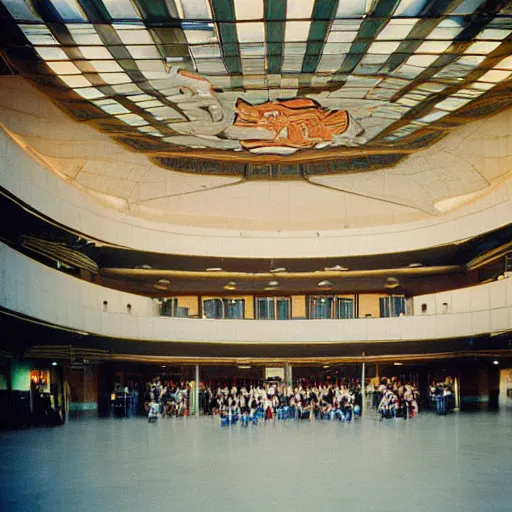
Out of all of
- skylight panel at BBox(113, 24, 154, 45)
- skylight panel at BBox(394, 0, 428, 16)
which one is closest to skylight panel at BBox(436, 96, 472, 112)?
skylight panel at BBox(394, 0, 428, 16)

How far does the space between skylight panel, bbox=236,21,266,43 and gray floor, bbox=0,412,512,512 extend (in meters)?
11.4

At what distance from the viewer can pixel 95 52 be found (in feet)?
79.2

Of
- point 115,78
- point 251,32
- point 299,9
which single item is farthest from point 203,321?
point 299,9

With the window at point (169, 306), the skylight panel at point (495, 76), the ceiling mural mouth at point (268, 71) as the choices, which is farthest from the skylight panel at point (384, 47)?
the window at point (169, 306)

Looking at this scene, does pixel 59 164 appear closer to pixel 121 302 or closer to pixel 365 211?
pixel 121 302

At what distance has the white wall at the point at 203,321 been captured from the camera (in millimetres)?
23969

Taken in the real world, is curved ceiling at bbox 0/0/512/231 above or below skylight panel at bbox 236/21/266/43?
below

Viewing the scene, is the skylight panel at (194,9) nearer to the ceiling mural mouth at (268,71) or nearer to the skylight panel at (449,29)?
the ceiling mural mouth at (268,71)

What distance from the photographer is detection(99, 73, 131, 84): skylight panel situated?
26373 millimetres

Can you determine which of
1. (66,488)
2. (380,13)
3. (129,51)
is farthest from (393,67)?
(66,488)

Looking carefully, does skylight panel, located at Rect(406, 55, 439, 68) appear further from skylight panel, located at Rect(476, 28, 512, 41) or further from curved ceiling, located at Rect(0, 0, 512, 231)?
skylight panel, located at Rect(476, 28, 512, 41)

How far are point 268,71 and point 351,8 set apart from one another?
19.4ft

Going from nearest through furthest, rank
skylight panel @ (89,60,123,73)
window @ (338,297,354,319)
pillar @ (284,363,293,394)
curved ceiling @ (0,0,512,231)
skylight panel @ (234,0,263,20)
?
skylight panel @ (234,0,263,20), curved ceiling @ (0,0,512,231), skylight panel @ (89,60,123,73), pillar @ (284,363,293,394), window @ (338,297,354,319)

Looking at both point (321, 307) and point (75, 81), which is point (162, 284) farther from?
point (75, 81)
